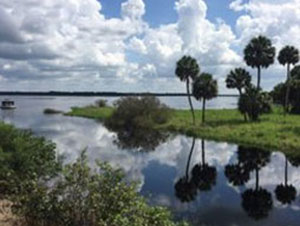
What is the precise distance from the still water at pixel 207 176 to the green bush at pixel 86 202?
40.4 feet

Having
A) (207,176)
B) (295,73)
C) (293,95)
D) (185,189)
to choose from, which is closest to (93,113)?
(293,95)

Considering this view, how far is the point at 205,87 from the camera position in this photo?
296 ft

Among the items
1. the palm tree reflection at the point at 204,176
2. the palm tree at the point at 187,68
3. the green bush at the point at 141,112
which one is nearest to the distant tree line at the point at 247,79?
the palm tree at the point at 187,68

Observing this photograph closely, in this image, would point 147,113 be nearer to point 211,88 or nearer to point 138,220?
point 211,88

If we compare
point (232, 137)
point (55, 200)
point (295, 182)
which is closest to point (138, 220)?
point (55, 200)

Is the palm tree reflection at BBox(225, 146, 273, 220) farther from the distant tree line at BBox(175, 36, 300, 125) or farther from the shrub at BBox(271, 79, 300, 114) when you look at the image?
the shrub at BBox(271, 79, 300, 114)

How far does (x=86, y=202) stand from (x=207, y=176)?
3141 centimetres

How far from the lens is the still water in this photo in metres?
31.9

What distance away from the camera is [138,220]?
569 inches

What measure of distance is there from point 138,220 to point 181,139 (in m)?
65.6

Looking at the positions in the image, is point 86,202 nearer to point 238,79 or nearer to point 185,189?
point 185,189

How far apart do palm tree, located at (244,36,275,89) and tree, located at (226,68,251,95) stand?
3855 mm

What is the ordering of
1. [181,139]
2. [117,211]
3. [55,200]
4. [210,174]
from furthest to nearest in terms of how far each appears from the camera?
[181,139]
[210,174]
[55,200]
[117,211]

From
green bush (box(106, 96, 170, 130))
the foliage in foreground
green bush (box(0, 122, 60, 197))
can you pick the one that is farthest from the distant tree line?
the foliage in foreground
